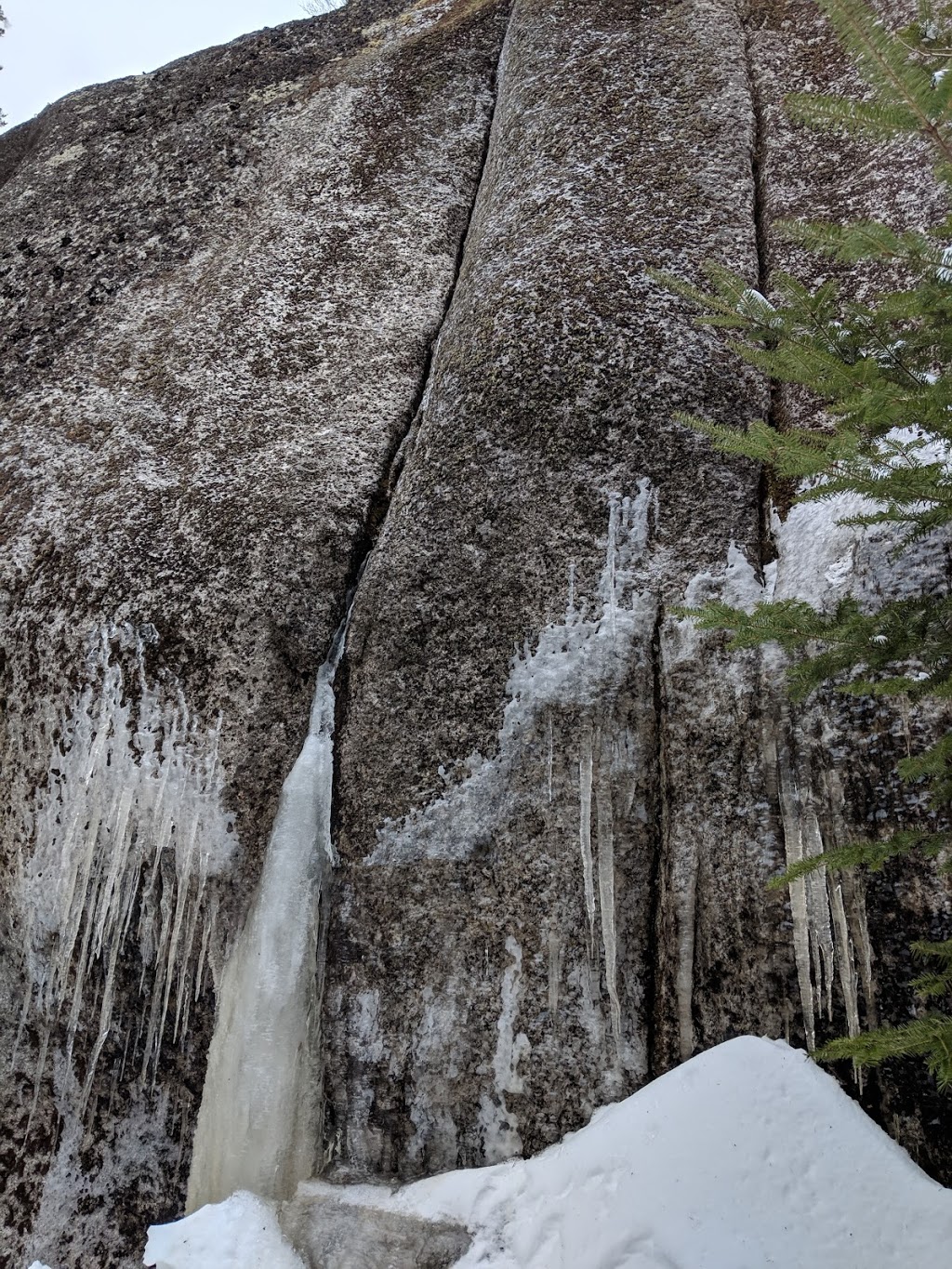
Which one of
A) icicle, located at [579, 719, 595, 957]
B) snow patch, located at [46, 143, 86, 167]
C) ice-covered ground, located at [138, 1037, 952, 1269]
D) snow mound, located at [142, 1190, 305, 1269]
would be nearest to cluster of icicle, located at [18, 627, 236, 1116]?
snow mound, located at [142, 1190, 305, 1269]

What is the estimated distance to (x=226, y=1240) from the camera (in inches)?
188

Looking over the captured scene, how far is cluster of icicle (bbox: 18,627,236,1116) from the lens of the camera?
221 inches

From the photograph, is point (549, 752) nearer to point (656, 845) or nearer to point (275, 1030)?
point (656, 845)

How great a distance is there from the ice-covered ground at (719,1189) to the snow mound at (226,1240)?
4cm

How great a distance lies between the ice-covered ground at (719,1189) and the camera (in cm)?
362

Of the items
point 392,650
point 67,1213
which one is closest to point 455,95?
point 392,650

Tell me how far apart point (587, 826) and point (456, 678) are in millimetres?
1201

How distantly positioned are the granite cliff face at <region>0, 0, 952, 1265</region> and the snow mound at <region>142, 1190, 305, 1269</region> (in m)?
0.45

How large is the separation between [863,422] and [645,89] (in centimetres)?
628

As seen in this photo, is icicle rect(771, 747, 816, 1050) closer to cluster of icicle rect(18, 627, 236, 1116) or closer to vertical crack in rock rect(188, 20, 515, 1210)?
vertical crack in rock rect(188, 20, 515, 1210)

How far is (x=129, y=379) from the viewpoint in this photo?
789 cm

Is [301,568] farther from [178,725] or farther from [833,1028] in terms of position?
[833,1028]

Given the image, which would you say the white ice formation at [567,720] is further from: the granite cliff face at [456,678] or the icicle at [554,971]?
the icicle at [554,971]

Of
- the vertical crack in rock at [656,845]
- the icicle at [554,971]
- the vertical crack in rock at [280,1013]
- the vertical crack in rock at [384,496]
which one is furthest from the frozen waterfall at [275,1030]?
the vertical crack in rock at [656,845]
